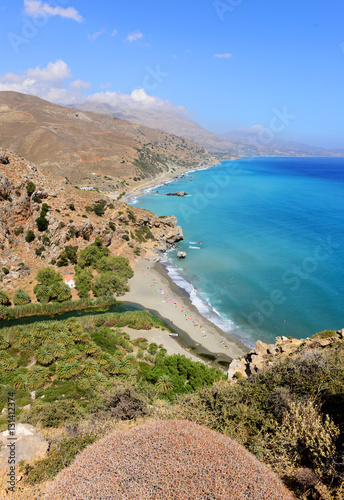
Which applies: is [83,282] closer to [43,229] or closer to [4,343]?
[43,229]

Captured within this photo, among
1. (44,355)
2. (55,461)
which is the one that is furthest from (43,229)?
(55,461)

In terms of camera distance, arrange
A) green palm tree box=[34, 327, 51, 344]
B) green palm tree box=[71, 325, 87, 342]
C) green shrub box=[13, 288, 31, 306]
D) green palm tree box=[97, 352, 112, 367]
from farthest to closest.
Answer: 1. green shrub box=[13, 288, 31, 306]
2. green palm tree box=[71, 325, 87, 342]
3. green palm tree box=[34, 327, 51, 344]
4. green palm tree box=[97, 352, 112, 367]

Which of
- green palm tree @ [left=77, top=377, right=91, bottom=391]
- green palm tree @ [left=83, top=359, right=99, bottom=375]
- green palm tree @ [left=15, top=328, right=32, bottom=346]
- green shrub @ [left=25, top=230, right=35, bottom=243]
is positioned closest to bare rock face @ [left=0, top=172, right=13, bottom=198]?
green shrub @ [left=25, top=230, right=35, bottom=243]

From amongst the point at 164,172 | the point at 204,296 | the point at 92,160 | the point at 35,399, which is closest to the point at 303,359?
the point at 35,399

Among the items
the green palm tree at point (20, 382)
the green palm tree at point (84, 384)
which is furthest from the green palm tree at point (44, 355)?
the green palm tree at point (84, 384)

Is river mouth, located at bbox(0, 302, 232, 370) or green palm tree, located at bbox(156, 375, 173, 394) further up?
green palm tree, located at bbox(156, 375, 173, 394)

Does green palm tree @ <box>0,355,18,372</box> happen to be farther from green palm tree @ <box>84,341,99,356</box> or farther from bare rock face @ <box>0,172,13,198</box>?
bare rock face @ <box>0,172,13,198</box>

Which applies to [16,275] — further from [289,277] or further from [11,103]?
[11,103]
